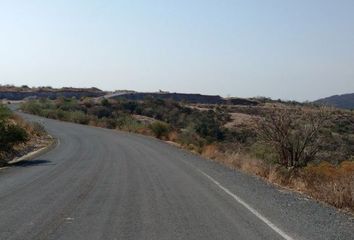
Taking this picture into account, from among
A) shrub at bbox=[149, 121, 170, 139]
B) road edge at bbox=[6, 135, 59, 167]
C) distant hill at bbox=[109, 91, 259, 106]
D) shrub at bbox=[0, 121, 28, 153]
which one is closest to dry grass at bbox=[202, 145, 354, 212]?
road edge at bbox=[6, 135, 59, 167]

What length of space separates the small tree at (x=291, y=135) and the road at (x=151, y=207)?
4.09 meters

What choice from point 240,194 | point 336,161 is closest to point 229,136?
point 336,161

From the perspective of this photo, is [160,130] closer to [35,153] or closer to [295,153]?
[35,153]

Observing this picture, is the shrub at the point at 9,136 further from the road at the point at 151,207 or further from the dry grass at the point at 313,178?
the dry grass at the point at 313,178

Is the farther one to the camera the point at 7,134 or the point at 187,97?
the point at 187,97

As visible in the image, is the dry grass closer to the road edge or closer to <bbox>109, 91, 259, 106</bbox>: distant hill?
the road edge

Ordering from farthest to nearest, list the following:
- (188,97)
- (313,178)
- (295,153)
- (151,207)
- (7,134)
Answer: (188,97), (7,134), (295,153), (313,178), (151,207)

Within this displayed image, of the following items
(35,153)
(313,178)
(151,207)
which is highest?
(151,207)

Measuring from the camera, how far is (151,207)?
40.8ft

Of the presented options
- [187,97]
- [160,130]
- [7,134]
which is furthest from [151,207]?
[187,97]

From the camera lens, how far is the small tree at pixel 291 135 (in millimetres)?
24922

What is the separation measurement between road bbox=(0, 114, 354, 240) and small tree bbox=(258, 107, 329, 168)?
4.09m

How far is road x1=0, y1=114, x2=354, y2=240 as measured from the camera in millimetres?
9828

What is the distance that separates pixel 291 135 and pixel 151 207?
47.9 ft
